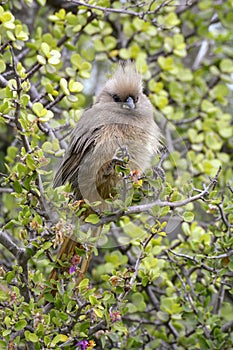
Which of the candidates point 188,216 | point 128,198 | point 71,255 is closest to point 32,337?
Answer: point 71,255

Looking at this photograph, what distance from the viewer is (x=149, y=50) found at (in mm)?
3193

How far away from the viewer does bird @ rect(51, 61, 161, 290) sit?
1798 mm

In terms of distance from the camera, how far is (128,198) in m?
1.68

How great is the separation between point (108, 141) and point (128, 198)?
0.27 meters

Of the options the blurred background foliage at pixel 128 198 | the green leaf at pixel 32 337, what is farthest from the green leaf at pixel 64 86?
the green leaf at pixel 32 337

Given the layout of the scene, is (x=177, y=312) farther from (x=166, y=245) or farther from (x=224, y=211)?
(x=224, y=211)

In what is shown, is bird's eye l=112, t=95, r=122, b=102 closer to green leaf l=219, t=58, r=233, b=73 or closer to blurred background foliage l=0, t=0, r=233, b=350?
blurred background foliage l=0, t=0, r=233, b=350

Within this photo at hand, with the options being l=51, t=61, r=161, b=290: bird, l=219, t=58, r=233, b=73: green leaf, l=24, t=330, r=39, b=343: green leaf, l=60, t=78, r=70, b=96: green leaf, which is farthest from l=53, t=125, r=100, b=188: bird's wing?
l=219, t=58, r=233, b=73: green leaf

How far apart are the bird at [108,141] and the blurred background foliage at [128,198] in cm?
5

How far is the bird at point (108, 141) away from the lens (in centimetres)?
180

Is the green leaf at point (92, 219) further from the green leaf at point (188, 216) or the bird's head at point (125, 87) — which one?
the bird's head at point (125, 87)

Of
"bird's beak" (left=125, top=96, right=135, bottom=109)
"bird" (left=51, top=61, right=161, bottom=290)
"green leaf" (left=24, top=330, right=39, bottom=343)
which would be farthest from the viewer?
"bird's beak" (left=125, top=96, right=135, bottom=109)

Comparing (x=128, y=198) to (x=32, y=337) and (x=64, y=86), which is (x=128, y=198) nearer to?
(x=32, y=337)

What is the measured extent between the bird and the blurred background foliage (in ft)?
0.18
